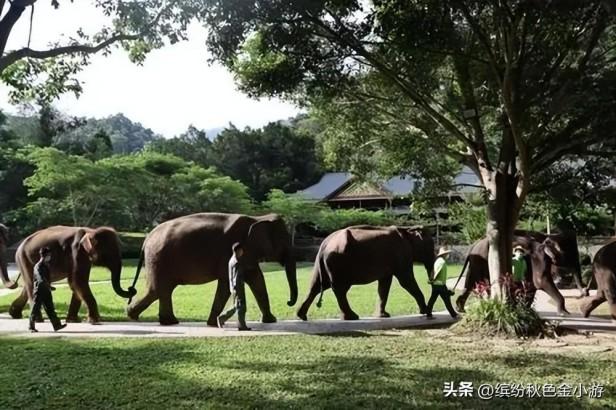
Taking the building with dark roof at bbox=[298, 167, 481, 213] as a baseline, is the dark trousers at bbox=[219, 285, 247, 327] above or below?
below

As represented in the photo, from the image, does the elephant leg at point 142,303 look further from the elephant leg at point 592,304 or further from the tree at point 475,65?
the elephant leg at point 592,304

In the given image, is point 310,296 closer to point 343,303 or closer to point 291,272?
point 343,303

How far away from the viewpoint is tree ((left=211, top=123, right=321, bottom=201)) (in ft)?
169

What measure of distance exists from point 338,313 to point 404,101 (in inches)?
179

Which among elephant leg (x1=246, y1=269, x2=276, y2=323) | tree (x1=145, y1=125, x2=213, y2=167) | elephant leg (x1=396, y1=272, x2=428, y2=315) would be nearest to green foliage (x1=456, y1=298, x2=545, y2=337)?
elephant leg (x1=396, y1=272, x2=428, y2=315)

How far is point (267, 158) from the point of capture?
172 feet

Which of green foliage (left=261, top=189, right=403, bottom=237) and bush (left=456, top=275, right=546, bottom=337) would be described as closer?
bush (left=456, top=275, right=546, bottom=337)

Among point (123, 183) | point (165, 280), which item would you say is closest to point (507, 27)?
point (165, 280)

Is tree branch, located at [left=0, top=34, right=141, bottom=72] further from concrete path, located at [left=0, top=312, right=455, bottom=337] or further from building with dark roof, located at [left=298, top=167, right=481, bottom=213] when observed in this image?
building with dark roof, located at [left=298, top=167, right=481, bottom=213]

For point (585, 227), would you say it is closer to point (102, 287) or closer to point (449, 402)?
point (102, 287)

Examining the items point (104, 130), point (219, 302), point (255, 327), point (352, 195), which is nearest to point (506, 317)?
point (255, 327)

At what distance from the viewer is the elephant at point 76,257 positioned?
11.6 metres

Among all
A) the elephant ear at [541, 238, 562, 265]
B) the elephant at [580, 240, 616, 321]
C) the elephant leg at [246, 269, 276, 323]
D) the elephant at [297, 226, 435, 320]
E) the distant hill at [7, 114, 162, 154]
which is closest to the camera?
the elephant leg at [246, 269, 276, 323]

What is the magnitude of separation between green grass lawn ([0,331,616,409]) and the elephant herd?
1931 millimetres
